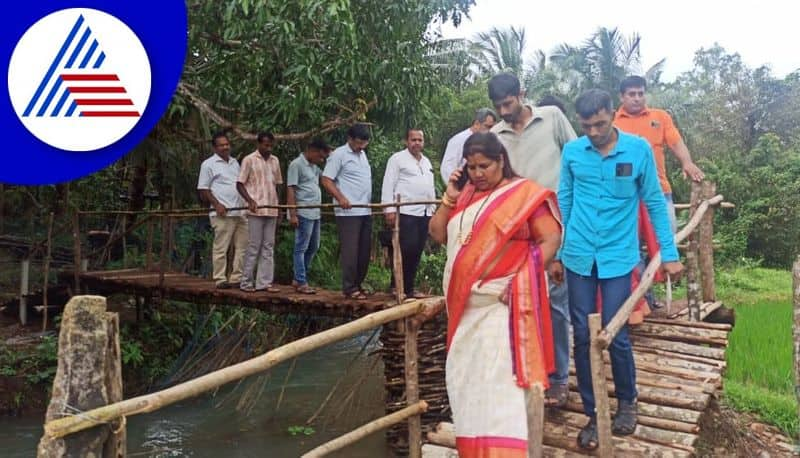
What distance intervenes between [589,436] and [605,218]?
3.00 feet

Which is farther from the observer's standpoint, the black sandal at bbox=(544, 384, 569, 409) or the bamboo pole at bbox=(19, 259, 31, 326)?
the bamboo pole at bbox=(19, 259, 31, 326)

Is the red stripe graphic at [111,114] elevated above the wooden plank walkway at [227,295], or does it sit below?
above

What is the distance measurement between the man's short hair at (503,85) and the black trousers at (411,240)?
7.91 ft

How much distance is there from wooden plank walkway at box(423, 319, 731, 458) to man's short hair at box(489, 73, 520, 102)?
1.48 m

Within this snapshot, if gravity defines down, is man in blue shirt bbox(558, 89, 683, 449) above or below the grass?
above

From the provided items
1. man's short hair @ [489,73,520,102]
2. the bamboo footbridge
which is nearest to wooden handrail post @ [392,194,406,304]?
the bamboo footbridge

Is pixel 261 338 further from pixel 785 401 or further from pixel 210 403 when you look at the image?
pixel 785 401

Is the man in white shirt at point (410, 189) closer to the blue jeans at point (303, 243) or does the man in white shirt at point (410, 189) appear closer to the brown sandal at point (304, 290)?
the blue jeans at point (303, 243)

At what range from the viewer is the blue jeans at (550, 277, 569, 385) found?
3.38m

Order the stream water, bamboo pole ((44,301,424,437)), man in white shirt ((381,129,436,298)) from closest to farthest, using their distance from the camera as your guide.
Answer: bamboo pole ((44,301,424,437))
man in white shirt ((381,129,436,298))
the stream water

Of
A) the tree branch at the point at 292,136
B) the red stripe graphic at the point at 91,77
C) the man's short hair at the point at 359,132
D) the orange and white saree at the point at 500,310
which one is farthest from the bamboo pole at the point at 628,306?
the tree branch at the point at 292,136

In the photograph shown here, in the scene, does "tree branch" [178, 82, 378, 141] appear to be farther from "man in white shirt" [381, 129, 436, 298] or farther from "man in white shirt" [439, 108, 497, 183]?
"man in white shirt" [439, 108, 497, 183]

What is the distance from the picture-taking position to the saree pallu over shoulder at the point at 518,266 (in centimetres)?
264

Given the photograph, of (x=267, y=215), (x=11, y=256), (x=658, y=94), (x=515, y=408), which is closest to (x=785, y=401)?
(x=515, y=408)
